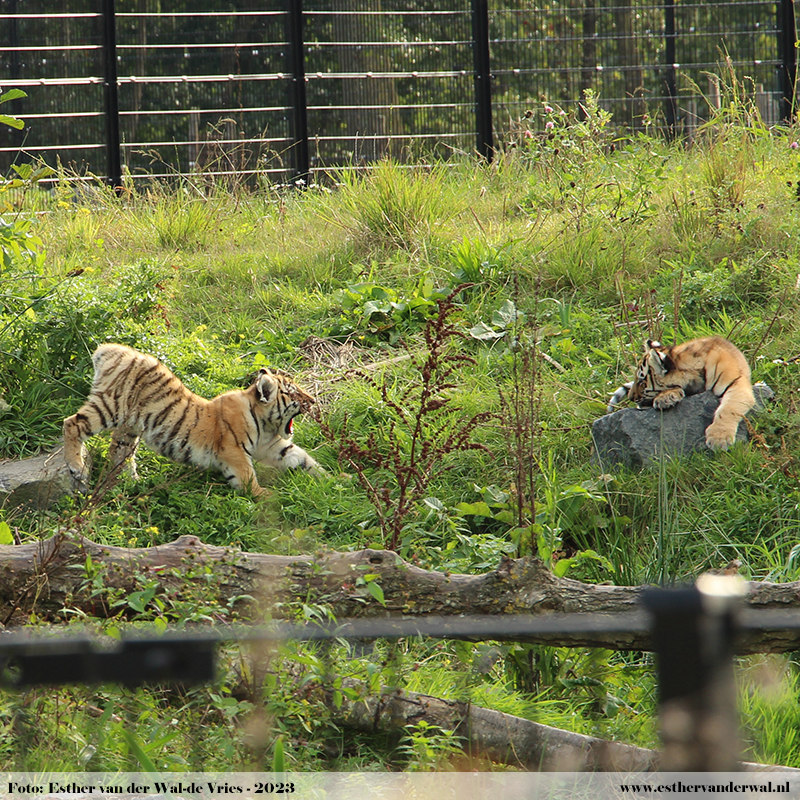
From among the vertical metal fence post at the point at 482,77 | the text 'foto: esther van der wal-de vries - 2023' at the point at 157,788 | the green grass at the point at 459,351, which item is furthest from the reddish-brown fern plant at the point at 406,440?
the vertical metal fence post at the point at 482,77

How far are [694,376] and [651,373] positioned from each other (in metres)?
0.24

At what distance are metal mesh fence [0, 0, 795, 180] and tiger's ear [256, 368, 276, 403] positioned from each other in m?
6.03

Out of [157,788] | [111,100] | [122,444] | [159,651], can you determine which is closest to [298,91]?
[111,100]

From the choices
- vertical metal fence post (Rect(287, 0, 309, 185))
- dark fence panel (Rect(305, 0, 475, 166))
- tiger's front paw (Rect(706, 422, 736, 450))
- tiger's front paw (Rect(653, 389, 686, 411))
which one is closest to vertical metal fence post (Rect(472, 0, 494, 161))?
dark fence panel (Rect(305, 0, 475, 166))

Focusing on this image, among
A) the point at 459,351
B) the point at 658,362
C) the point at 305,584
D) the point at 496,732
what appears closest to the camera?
the point at 496,732

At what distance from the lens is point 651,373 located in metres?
5.08

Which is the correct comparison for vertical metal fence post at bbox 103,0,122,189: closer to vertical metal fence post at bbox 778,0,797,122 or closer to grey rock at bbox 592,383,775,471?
grey rock at bbox 592,383,775,471

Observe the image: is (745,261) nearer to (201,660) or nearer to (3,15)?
(201,660)

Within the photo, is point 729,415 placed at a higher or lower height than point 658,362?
lower

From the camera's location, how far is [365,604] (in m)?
3.45

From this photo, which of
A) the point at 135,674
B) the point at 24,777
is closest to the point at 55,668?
the point at 135,674

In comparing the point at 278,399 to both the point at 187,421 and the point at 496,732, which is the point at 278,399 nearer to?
the point at 187,421

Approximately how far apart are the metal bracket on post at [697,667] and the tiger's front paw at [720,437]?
3.72 meters

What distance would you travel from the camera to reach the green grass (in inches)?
122
